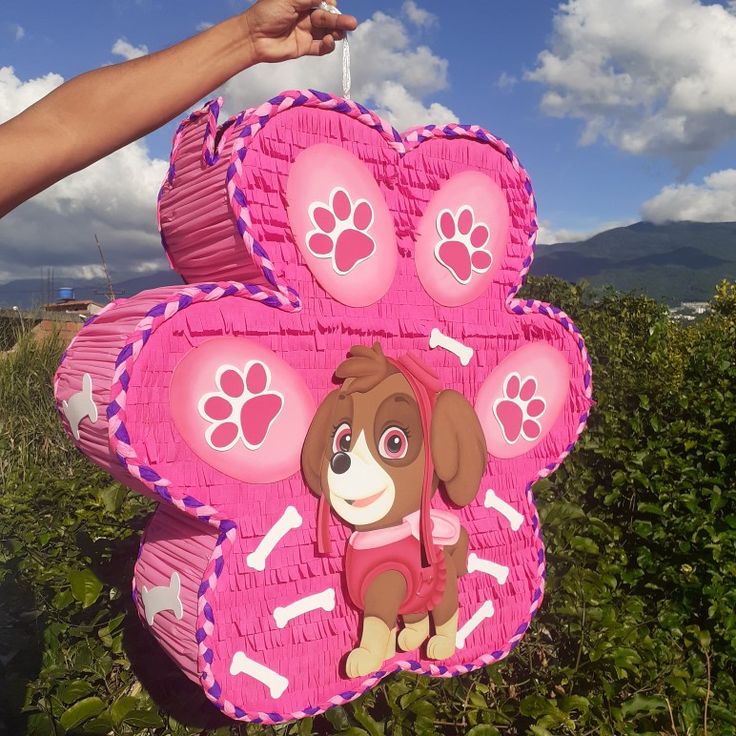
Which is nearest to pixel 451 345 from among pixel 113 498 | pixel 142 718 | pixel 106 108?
pixel 106 108

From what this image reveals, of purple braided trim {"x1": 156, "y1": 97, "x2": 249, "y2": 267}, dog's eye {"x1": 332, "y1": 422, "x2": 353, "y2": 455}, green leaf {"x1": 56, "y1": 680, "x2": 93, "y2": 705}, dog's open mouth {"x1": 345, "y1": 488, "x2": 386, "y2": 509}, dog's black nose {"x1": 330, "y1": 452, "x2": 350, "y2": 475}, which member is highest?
purple braided trim {"x1": 156, "y1": 97, "x2": 249, "y2": 267}

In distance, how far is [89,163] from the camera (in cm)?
107

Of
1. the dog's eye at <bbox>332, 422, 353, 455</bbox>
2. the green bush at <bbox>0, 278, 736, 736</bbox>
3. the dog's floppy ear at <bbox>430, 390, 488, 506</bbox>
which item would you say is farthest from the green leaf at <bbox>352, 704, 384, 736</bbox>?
the dog's eye at <bbox>332, 422, 353, 455</bbox>

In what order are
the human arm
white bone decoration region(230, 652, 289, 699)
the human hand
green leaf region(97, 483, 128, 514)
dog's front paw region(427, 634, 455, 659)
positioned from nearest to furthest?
the human arm < the human hand < white bone decoration region(230, 652, 289, 699) < dog's front paw region(427, 634, 455, 659) < green leaf region(97, 483, 128, 514)

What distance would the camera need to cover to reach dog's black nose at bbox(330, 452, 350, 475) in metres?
1.90

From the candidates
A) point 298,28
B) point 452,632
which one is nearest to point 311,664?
point 452,632

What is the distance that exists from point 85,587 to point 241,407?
1164 millimetres

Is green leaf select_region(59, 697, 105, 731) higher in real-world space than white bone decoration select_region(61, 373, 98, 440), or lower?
lower

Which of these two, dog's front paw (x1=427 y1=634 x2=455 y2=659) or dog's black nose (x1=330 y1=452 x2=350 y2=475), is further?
dog's front paw (x1=427 y1=634 x2=455 y2=659)

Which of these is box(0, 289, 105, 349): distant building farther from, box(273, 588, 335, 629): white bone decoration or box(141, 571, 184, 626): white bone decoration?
box(273, 588, 335, 629): white bone decoration

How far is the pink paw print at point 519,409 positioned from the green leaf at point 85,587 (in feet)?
5.29

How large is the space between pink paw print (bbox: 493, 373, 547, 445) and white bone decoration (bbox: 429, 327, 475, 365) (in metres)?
0.20

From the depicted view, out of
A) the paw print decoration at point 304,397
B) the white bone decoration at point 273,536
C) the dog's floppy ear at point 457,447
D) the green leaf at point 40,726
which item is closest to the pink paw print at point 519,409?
the paw print decoration at point 304,397

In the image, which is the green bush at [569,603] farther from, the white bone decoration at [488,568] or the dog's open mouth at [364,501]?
the dog's open mouth at [364,501]
